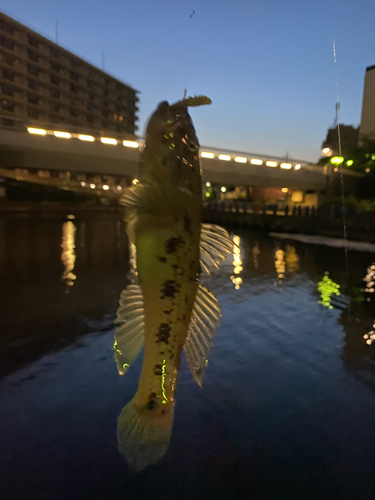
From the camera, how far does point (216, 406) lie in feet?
13.6

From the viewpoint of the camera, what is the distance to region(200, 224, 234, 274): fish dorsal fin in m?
1.56

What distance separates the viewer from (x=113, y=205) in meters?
57.2

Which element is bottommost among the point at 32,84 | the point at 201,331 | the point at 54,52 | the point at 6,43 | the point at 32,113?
the point at 201,331

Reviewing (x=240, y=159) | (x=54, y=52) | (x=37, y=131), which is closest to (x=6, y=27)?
(x=54, y=52)

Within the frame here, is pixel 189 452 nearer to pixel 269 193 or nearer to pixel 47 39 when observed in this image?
pixel 269 193

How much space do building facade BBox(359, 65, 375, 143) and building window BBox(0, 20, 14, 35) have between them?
4122 cm

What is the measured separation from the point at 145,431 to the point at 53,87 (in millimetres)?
65849

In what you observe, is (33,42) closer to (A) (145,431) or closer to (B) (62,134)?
(B) (62,134)

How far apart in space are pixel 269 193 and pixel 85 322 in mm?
48924

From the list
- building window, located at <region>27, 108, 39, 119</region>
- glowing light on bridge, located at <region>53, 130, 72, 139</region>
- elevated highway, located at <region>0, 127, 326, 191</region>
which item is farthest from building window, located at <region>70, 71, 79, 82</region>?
glowing light on bridge, located at <region>53, 130, 72, 139</region>

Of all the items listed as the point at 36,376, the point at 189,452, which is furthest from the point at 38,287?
the point at 189,452

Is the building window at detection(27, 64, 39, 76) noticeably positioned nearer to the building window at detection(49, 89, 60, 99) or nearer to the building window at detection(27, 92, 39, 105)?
the building window at detection(27, 92, 39, 105)

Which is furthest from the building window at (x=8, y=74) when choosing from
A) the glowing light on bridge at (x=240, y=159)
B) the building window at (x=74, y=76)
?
the glowing light on bridge at (x=240, y=159)

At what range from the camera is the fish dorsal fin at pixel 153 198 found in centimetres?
133
